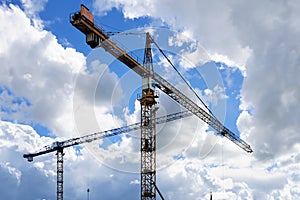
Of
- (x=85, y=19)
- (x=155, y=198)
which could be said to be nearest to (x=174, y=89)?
(x=155, y=198)

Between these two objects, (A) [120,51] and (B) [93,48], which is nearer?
(B) [93,48]

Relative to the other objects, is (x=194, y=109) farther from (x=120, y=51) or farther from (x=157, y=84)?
(x=120, y=51)

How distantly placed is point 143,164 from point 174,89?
19.2 metres

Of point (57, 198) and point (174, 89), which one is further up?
point (174, 89)

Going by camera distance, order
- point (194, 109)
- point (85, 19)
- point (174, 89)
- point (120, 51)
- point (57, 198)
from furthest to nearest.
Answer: point (57, 198) → point (194, 109) → point (174, 89) → point (120, 51) → point (85, 19)

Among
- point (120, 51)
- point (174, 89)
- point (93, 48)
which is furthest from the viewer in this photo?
point (174, 89)

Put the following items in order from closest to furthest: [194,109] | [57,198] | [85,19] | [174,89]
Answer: [85,19]
[174,89]
[194,109]
[57,198]

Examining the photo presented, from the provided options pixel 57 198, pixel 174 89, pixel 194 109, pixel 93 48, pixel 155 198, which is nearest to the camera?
pixel 93 48

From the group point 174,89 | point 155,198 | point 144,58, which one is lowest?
point 155,198

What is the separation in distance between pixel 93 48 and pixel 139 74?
20780mm

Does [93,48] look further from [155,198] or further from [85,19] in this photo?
[155,198]

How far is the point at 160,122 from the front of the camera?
100 meters

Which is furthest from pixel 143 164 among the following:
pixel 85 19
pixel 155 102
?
pixel 85 19

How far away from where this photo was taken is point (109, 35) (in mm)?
72688
